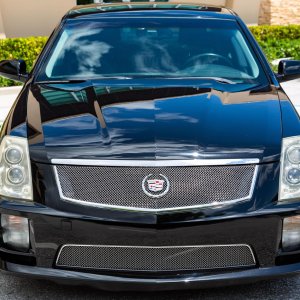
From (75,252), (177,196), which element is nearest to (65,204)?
(75,252)

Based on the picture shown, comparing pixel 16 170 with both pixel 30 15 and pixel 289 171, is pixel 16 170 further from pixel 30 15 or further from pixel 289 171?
pixel 30 15

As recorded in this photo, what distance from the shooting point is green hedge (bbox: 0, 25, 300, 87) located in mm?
12984

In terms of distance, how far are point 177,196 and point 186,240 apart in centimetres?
22

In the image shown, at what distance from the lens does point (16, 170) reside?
3.71 m

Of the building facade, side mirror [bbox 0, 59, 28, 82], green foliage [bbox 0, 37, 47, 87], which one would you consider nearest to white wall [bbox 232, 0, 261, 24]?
the building facade

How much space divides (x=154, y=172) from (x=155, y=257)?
0.41 metres

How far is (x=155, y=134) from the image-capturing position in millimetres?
3773

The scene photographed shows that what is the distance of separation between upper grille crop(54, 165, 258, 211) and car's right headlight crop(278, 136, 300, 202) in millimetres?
173

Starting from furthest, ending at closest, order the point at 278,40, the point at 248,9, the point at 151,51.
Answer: the point at 248,9 < the point at 278,40 < the point at 151,51

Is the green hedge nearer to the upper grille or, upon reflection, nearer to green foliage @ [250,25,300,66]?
green foliage @ [250,25,300,66]

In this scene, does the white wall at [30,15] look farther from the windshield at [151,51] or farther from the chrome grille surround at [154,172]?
the chrome grille surround at [154,172]

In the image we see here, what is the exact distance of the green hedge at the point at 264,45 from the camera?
13.0m

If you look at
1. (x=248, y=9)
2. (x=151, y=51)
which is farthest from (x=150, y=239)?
(x=248, y=9)

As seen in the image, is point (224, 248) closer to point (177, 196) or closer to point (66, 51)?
point (177, 196)
